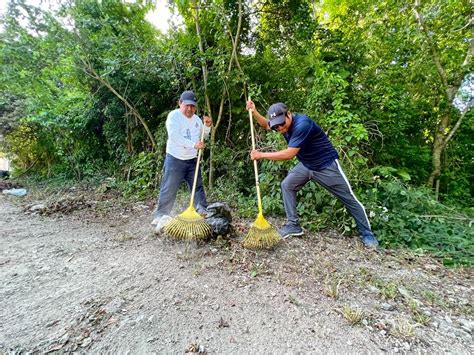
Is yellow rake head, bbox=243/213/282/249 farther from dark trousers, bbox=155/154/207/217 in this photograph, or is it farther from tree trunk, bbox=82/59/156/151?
tree trunk, bbox=82/59/156/151

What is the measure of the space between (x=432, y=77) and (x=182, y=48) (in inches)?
185

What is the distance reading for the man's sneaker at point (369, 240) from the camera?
284 cm

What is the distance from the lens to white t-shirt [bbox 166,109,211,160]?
3.15m

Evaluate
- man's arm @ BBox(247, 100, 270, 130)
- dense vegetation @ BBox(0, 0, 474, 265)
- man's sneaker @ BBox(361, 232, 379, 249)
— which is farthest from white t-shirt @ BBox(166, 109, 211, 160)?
man's sneaker @ BBox(361, 232, 379, 249)

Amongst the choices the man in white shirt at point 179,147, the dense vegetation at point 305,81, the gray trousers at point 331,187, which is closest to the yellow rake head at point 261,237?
the gray trousers at point 331,187

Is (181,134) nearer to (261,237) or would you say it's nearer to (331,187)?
(261,237)

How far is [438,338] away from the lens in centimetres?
159

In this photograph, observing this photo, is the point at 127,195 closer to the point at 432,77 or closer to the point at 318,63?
the point at 318,63

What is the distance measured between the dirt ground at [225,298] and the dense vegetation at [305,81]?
84cm

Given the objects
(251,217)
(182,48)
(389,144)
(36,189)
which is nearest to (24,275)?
(251,217)

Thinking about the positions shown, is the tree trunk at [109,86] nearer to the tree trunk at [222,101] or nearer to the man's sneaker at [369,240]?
the tree trunk at [222,101]

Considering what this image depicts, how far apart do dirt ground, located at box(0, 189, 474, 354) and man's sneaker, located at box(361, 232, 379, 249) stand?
10 cm

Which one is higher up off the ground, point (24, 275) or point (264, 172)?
point (264, 172)

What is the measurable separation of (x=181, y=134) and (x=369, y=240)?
8.45 feet
